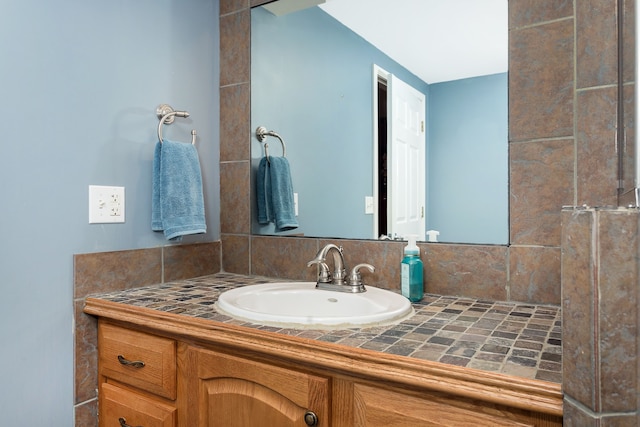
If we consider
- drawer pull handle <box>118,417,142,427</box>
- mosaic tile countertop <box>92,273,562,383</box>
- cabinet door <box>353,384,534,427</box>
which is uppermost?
mosaic tile countertop <box>92,273,562,383</box>

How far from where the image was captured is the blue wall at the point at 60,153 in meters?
1.11

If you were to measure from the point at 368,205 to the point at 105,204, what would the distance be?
0.82 meters

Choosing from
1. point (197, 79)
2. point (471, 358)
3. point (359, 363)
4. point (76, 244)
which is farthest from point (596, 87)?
point (76, 244)

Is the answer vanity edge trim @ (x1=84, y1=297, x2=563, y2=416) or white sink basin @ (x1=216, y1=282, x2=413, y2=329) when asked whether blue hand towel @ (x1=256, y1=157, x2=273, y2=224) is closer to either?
white sink basin @ (x1=216, y1=282, x2=413, y2=329)

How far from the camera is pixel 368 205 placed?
1419 millimetres

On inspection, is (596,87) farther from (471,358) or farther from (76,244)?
(76,244)

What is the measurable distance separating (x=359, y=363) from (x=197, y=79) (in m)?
1.27

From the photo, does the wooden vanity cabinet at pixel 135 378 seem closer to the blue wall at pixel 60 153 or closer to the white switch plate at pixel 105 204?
the blue wall at pixel 60 153

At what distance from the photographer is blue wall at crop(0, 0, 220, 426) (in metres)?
1.11

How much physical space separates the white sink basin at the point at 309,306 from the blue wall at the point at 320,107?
0.81 ft

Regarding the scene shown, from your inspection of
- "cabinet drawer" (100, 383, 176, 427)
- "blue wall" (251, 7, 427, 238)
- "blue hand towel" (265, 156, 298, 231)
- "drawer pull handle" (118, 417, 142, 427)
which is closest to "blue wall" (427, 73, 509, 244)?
"blue wall" (251, 7, 427, 238)

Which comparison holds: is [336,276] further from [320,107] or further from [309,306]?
[320,107]

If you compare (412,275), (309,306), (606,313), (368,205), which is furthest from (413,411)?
(368,205)

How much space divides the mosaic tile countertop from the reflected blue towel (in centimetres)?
40
